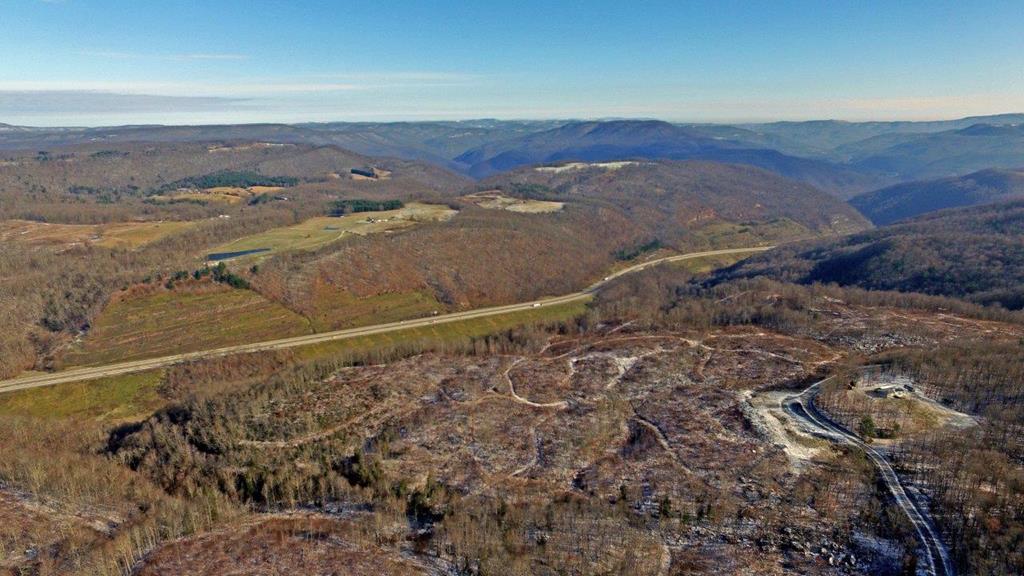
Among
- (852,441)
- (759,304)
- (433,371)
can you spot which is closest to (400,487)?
(433,371)

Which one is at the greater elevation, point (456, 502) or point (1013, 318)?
point (1013, 318)

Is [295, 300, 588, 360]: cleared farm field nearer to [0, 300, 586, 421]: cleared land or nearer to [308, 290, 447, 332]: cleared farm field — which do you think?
[0, 300, 586, 421]: cleared land

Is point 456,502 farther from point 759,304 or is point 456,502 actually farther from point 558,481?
point 759,304

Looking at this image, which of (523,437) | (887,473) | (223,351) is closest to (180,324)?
(223,351)

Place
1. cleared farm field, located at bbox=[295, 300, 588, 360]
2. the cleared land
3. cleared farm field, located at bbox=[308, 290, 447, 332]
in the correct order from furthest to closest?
cleared farm field, located at bbox=[308, 290, 447, 332] < cleared farm field, located at bbox=[295, 300, 588, 360] < the cleared land

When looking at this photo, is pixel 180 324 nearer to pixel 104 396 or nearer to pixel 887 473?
pixel 104 396

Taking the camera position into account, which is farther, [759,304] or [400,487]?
[759,304]

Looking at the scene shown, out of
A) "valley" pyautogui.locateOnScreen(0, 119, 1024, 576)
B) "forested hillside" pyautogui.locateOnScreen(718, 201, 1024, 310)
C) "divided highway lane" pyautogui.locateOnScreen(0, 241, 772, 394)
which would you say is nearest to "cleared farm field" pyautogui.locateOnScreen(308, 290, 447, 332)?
"divided highway lane" pyautogui.locateOnScreen(0, 241, 772, 394)
